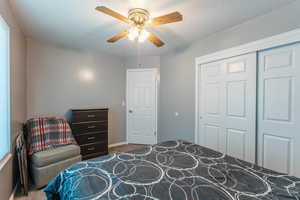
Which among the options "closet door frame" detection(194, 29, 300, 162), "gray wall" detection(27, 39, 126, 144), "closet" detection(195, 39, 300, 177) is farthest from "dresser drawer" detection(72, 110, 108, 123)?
"closet" detection(195, 39, 300, 177)

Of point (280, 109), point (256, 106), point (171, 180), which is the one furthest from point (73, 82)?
point (280, 109)

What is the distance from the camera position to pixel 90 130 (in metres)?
3.13

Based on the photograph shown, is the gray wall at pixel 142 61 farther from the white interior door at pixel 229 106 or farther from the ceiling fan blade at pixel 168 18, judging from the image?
the ceiling fan blade at pixel 168 18

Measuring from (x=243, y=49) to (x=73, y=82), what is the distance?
3276 mm

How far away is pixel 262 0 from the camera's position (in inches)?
68.6

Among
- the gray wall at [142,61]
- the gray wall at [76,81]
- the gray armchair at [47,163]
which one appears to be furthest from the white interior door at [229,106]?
the gray armchair at [47,163]

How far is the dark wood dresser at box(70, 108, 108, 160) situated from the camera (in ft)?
9.77

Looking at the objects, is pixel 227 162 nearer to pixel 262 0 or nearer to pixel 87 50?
pixel 262 0

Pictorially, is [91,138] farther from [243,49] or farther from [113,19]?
[243,49]

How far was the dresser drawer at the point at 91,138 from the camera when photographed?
3.00m

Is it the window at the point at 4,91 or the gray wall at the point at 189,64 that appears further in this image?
the gray wall at the point at 189,64

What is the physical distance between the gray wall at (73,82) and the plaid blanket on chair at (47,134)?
20.8 inches

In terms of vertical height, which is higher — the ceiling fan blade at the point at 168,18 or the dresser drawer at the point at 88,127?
the ceiling fan blade at the point at 168,18

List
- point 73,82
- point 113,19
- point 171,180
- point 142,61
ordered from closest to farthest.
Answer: point 171,180, point 113,19, point 73,82, point 142,61
